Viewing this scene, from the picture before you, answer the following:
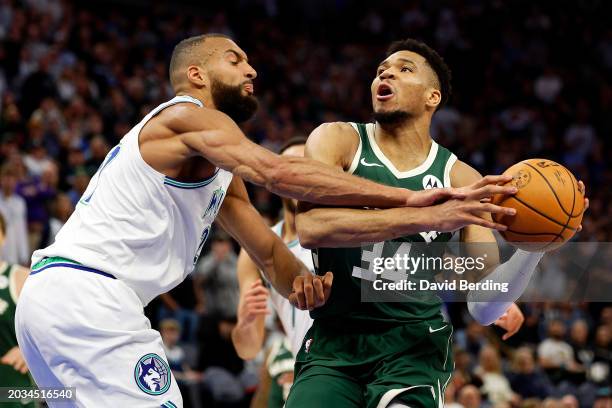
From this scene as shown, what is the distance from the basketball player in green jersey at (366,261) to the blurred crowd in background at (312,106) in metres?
4.72

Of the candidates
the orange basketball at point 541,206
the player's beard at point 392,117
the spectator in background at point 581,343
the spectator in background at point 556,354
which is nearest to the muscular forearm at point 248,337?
the player's beard at point 392,117

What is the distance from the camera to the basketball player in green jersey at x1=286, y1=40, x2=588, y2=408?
13.2 feet

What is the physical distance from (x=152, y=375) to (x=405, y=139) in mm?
1784

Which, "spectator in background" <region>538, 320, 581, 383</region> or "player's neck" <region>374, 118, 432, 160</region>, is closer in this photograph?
"player's neck" <region>374, 118, 432, 160</region>

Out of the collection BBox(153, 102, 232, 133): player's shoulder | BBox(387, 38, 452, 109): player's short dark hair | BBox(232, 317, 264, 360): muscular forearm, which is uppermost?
BBox(387, 38, 452, 109): player's short dark hair

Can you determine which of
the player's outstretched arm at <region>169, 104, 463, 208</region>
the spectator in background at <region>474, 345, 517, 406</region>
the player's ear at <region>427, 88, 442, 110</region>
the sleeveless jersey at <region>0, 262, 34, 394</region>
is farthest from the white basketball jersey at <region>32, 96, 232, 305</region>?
the spectator in background at <region>474, 345, 517, 406</region>

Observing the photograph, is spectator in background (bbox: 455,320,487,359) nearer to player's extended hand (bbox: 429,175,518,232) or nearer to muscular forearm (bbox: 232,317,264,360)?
muscular forearm (bbox: 232,317,264,360)

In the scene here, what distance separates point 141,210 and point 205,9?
16533 millimetres

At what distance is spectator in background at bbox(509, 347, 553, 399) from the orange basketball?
255 inches

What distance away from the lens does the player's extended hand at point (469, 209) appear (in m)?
3.77

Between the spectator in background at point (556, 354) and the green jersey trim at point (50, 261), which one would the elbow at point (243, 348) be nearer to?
the green jersey trim at point (50, 261)

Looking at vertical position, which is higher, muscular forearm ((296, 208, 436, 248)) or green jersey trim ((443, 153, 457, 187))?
green jersey trim ((443, 153, 457, 187))

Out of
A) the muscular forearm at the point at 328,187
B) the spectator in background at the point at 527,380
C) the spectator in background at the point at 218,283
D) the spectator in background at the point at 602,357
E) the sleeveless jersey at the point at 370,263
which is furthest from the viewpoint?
the spectator in background at the point at 218,283

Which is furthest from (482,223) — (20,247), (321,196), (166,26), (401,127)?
(166,26)
